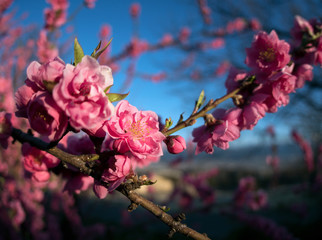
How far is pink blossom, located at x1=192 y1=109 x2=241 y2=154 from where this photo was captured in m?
0.83

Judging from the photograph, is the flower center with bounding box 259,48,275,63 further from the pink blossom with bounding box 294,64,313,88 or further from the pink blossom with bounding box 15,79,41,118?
the pink blossom with bounding box 15,79,41,118

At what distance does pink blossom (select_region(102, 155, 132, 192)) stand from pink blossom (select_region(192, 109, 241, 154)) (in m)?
0.36

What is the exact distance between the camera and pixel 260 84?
95cm

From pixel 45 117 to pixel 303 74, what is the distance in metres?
1.10

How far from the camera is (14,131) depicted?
2.55ft

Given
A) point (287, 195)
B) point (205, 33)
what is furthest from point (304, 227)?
point (205, 33)

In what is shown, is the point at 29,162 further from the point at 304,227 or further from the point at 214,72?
the point at 214,72

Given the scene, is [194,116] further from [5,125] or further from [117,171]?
[5,125]

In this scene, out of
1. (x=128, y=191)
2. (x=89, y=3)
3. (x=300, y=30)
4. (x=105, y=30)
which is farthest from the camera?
(x=105, y=30)

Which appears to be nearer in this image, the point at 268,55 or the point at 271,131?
the point at 268,55

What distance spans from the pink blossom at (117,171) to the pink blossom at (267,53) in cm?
71

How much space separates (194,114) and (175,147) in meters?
0.17

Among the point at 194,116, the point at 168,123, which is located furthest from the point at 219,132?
the point at 168,123

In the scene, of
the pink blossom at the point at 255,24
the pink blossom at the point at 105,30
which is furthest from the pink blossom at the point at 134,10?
the pink blossom at the point at 255,24
